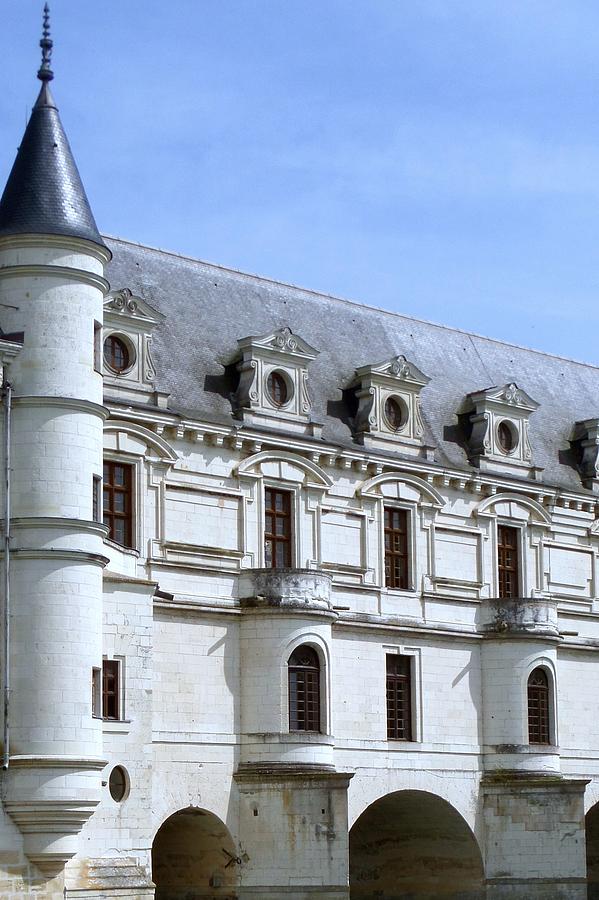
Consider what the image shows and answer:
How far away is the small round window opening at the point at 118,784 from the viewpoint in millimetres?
30389

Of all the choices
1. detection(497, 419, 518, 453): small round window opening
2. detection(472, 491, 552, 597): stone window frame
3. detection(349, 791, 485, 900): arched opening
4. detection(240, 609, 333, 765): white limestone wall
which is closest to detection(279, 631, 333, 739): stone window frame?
detection(240, 609, 333, 765): white limestone wall

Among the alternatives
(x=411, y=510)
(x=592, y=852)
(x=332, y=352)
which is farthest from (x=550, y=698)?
(x=332, y=352)

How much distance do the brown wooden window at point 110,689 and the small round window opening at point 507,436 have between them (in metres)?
13.4

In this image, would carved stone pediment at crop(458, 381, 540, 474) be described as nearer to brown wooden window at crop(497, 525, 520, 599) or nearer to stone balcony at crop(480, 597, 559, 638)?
brown wooden window at crop(497, 525, 520, 599)

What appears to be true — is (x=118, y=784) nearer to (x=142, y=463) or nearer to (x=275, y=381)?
(x=142, y=463)

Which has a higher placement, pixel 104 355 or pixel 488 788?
pixel 104 355

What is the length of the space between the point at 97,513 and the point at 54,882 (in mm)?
6287

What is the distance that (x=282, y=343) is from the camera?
120ft

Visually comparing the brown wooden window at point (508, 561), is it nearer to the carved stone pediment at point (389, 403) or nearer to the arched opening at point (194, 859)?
the carved stone pediment at point (389, 403)

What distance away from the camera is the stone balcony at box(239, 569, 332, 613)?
3450cm

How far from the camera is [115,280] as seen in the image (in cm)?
3641

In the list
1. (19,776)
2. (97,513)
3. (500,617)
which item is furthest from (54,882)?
(500,617)

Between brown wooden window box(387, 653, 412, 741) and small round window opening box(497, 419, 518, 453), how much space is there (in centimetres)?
608

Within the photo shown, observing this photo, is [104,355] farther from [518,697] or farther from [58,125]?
[518,697]
